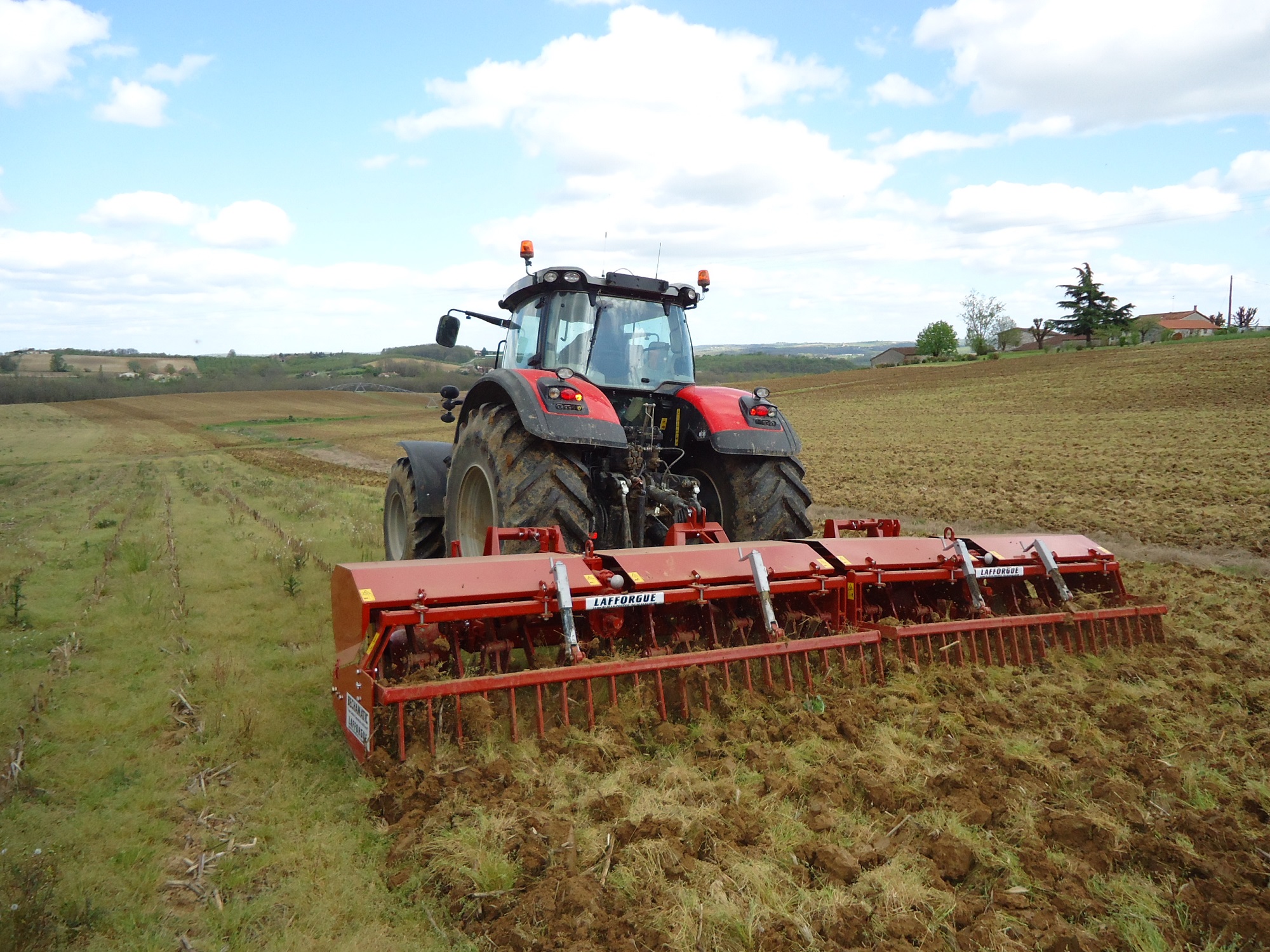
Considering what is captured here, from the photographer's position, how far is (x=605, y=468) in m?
4.52

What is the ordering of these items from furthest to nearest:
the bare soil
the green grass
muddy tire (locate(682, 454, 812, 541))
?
1. muddy tire (locate(682, 454, 812, 541))
2. the green grass
3. the bare soil

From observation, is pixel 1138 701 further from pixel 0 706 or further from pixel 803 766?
pixel 0 706

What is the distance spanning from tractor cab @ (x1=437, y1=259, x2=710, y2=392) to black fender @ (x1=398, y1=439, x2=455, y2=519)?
0.94 m

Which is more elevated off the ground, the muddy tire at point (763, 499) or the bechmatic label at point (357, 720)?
the muddy tire at point (763, 499)

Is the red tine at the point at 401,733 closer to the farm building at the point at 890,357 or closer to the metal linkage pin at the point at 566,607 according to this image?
the metal linkage pin at the point at 566,607

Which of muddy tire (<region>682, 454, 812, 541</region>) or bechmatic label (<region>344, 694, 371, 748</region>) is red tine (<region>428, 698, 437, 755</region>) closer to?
bechmatic label (<region>344, 694, 371, 748</region>)

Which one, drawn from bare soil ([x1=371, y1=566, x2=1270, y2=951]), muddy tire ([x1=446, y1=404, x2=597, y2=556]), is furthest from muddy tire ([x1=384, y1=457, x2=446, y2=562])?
bare soil ([x1=371, y1=566, x2=1270, y2=951])

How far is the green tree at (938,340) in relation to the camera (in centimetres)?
6412

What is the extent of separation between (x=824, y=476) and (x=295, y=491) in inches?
317

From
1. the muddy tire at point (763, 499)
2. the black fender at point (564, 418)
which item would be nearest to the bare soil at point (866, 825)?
the muddy tire at point (763, 499)

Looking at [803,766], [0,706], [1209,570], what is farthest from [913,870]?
[1209,570]

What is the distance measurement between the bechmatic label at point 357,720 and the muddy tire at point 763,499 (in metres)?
2.37

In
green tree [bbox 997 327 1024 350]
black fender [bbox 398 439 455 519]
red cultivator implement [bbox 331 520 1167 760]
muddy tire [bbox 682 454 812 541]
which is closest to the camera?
red cultivator implement [bbox 331 520 1167 760]

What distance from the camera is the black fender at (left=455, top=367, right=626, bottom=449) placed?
398 centimetres
